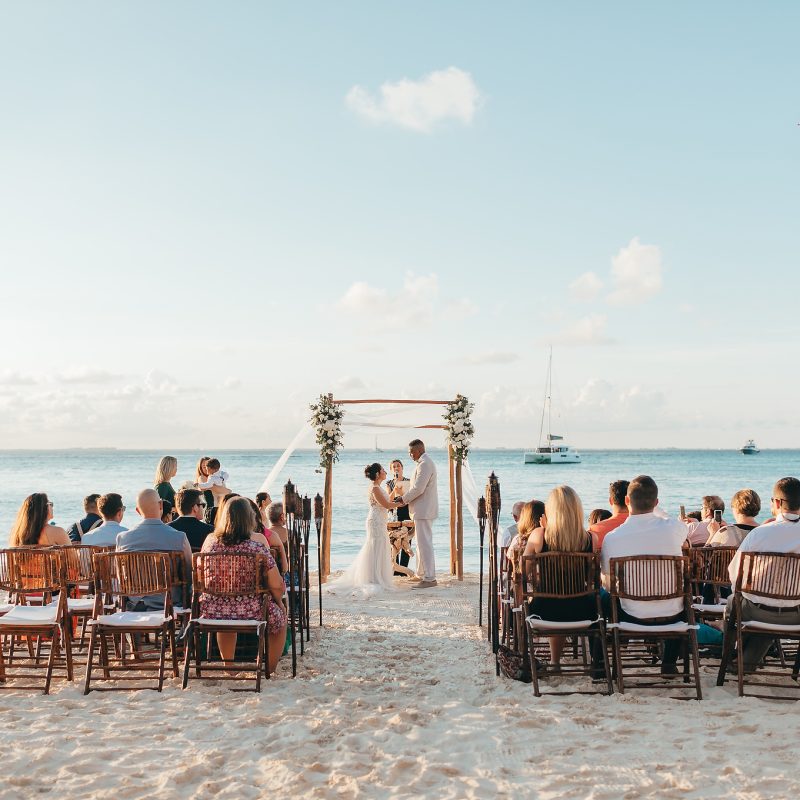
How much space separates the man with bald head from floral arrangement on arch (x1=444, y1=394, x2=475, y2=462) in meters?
7.24

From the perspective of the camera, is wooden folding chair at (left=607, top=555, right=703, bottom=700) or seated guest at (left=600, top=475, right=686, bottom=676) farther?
seated guest at (left=600, top=475, right=686, bottom=676)

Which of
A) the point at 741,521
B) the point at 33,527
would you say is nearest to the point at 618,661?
the point at 741,521

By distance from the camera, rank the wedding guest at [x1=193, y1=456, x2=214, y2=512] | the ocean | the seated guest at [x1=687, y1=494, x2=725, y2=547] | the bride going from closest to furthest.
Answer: the seated guest at [x1=687, y1=494, x2=725, y2=547] < the wedding guest at [x1=193, y1=456, x2=214, y2=512] < the bride < the ocean

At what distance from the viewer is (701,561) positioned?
6137 millimetres

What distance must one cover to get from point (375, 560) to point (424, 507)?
1.04m

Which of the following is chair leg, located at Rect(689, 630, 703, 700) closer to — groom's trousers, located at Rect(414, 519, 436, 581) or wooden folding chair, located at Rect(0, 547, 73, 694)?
wooden folding chair, located at Rect(0, 547, 73, 694)

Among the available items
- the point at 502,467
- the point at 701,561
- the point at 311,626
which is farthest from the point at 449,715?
the point at 502,467

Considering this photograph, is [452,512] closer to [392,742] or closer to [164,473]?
[164,473]

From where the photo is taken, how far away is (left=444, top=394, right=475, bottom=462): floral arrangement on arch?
1313 cm

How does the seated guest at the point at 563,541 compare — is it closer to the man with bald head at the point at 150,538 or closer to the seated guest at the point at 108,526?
the man with bald head at the point at 150,538

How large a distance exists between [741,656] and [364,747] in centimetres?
265

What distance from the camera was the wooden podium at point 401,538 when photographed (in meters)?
12.4

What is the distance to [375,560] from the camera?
11234mm

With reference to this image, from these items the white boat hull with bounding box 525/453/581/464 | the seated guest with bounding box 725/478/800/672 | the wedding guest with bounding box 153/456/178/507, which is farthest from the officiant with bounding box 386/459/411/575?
the white boat hull with bounding box 525/453/581/464
